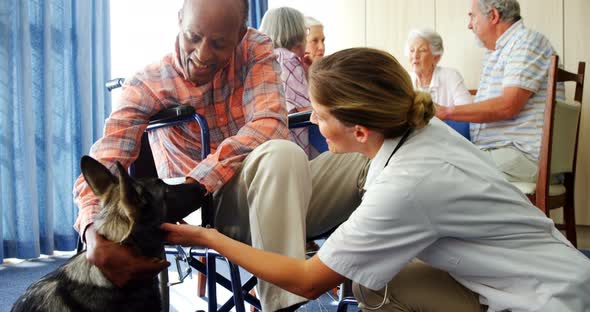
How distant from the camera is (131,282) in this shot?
1.20 metres

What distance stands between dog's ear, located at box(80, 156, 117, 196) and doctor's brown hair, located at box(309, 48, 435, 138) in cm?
50

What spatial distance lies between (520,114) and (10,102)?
278 centimetres

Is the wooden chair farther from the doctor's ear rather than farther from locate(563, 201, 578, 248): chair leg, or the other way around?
the doctor's ear

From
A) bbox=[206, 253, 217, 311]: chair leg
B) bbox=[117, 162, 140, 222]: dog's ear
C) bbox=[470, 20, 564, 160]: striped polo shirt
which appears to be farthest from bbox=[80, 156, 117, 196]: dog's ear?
bbox=[470, 20, 564, 160]: striped polo shirt

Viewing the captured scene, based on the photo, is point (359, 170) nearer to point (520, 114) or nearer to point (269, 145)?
Result: point (269, 145)

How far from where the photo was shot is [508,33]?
2777 millimetres

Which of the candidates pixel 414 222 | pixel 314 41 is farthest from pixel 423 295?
pixel 314 41

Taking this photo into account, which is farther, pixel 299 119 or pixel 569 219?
pixel 569 219

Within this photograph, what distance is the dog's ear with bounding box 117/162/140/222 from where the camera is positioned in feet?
3.45

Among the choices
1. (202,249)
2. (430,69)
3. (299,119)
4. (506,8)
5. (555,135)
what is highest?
(506,8)

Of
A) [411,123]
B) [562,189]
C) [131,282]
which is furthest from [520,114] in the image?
[131,282]

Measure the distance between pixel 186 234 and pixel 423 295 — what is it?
23.9 inches

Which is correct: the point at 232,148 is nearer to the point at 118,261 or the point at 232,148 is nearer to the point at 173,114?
the point at 173,114

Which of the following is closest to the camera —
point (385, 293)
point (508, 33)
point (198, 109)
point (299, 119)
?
point (385, 293)
